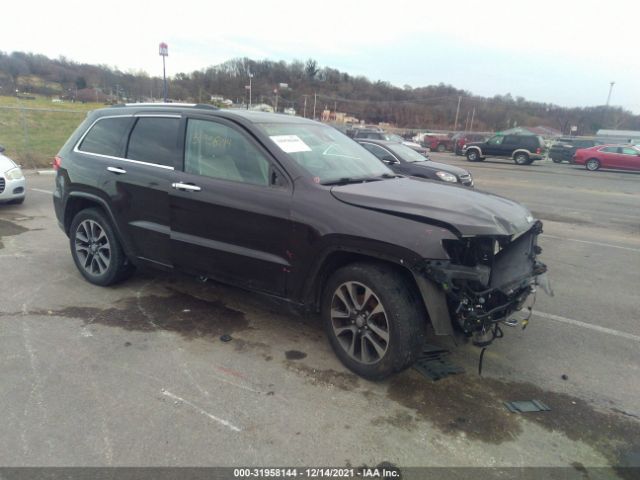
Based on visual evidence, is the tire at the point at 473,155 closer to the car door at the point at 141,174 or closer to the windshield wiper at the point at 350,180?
the windshield wiper at the point at 350,180

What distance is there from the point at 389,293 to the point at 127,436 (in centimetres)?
178

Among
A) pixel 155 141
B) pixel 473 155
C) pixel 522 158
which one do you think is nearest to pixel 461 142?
pixel 473 155

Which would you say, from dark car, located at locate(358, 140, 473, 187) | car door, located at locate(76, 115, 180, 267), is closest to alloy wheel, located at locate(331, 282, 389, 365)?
car door, located at locate(76, 115, 180, 267)

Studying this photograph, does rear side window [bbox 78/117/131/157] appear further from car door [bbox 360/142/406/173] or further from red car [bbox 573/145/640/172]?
red car [bbox 573/145/640/172]

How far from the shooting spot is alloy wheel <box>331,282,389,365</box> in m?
3.08

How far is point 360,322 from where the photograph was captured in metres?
3.18

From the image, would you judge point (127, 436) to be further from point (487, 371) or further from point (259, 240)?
point (487, 371)

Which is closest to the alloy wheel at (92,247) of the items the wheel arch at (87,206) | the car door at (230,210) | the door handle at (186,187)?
the wheel arch at (87,206)

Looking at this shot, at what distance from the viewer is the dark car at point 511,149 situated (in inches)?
1035

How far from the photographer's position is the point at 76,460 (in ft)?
7.78

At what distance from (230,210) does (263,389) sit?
1376 millimetres

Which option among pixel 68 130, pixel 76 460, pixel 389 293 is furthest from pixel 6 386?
pixel 68 130

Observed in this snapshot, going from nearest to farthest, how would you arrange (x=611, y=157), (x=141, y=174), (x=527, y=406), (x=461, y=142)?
(x=527, y=406) < (x=141, y=174) < (x=611, y=157) < (x=461, y=142)

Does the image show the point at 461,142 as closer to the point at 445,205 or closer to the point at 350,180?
the point at 350,180
